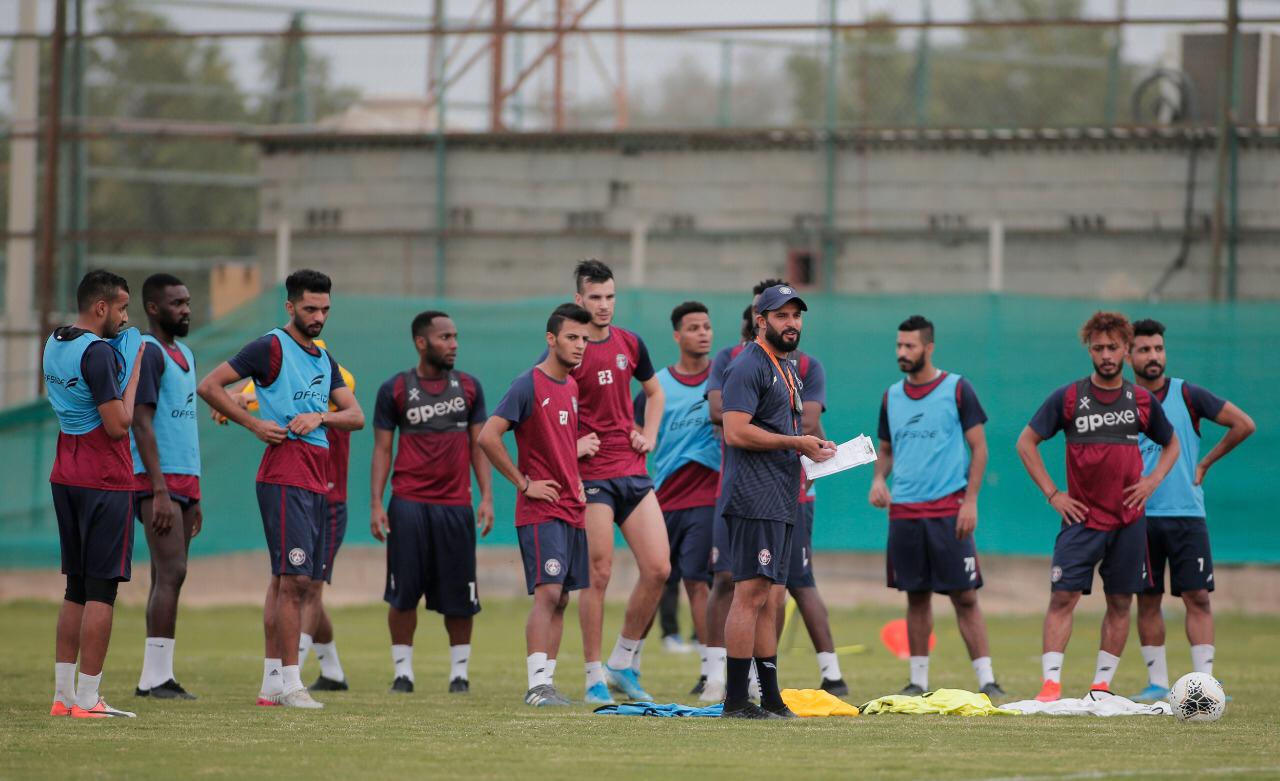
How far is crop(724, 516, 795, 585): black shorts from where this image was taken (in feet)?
29.2

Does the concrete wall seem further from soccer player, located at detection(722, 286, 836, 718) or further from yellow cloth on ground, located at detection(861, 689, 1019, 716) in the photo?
soccer player, located at detection(722, 286, 836, 718)

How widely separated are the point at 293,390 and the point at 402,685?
233 centimetres

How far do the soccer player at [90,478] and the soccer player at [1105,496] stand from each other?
224 inches

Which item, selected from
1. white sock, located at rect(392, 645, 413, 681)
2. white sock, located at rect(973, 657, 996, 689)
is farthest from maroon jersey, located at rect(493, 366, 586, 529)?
white sock, located at rect(973, 657, 996, 689)

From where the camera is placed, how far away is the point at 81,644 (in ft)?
30.5

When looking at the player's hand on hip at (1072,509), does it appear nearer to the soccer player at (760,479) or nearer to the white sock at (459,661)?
the soccer player at (760,479)

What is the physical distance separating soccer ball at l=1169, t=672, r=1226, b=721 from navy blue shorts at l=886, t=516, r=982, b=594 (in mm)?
2287

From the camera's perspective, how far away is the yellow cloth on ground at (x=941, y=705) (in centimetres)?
951

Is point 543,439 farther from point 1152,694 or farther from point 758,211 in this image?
point 758,211

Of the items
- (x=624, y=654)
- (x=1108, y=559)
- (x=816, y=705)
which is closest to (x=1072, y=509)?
(x=1108, y=559)

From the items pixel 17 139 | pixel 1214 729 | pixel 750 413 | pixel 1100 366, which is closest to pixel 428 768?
pixel 750 413

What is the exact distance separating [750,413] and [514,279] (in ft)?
37.3

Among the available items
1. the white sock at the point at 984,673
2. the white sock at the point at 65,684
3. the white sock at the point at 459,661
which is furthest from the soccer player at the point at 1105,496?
the white sock at the point at 65,684

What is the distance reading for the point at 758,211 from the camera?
19672mm
